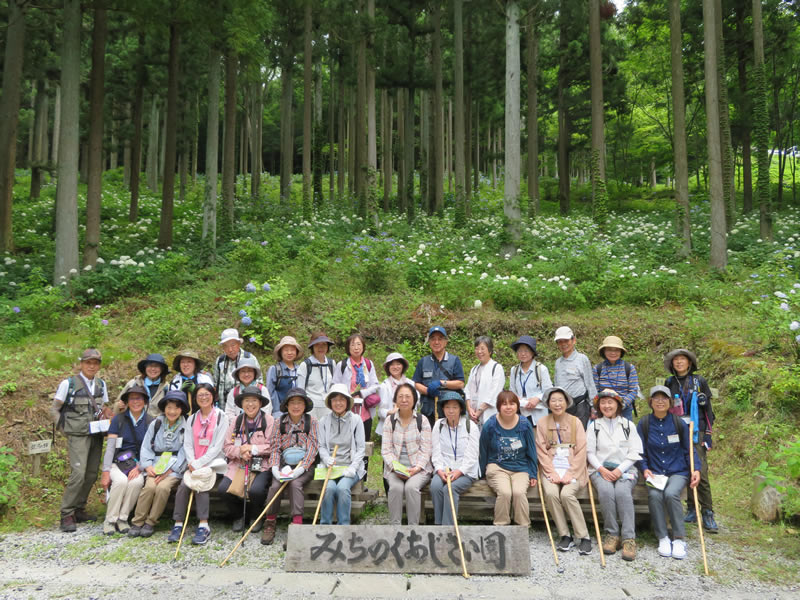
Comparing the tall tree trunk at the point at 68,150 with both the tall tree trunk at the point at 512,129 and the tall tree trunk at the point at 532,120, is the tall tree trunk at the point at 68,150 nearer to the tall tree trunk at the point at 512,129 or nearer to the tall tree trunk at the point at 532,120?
the tall tree trunk at the point at 512,129

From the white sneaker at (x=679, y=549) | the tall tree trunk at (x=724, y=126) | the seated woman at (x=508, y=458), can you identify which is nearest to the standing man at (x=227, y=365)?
the seated woman at (x=508, y=458)

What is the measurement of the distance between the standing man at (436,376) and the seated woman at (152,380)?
290cm

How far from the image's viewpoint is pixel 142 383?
6.18 meters

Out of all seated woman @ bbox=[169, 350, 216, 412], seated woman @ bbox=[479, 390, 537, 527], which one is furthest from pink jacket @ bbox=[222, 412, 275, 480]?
seated woman @ bbox=[479, 390, 537, 527]

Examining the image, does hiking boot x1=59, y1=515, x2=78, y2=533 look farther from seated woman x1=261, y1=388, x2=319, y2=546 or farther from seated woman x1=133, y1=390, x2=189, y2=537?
seated woman x1=261, y1=388, x2=319, y2=546

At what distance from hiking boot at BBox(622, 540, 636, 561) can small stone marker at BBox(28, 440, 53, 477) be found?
6.24 meters

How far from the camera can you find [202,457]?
18.5 ft

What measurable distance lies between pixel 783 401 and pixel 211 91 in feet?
41.4

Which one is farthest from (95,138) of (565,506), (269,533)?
(565,506)

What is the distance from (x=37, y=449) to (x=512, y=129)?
38.4ft

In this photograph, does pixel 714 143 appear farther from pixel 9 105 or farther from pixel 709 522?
pixel 9 105

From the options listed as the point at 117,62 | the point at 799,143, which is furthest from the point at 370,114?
the point at 799,143

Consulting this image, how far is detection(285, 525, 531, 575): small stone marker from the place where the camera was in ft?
15.3

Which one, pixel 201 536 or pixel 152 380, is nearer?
pixel 201 536
